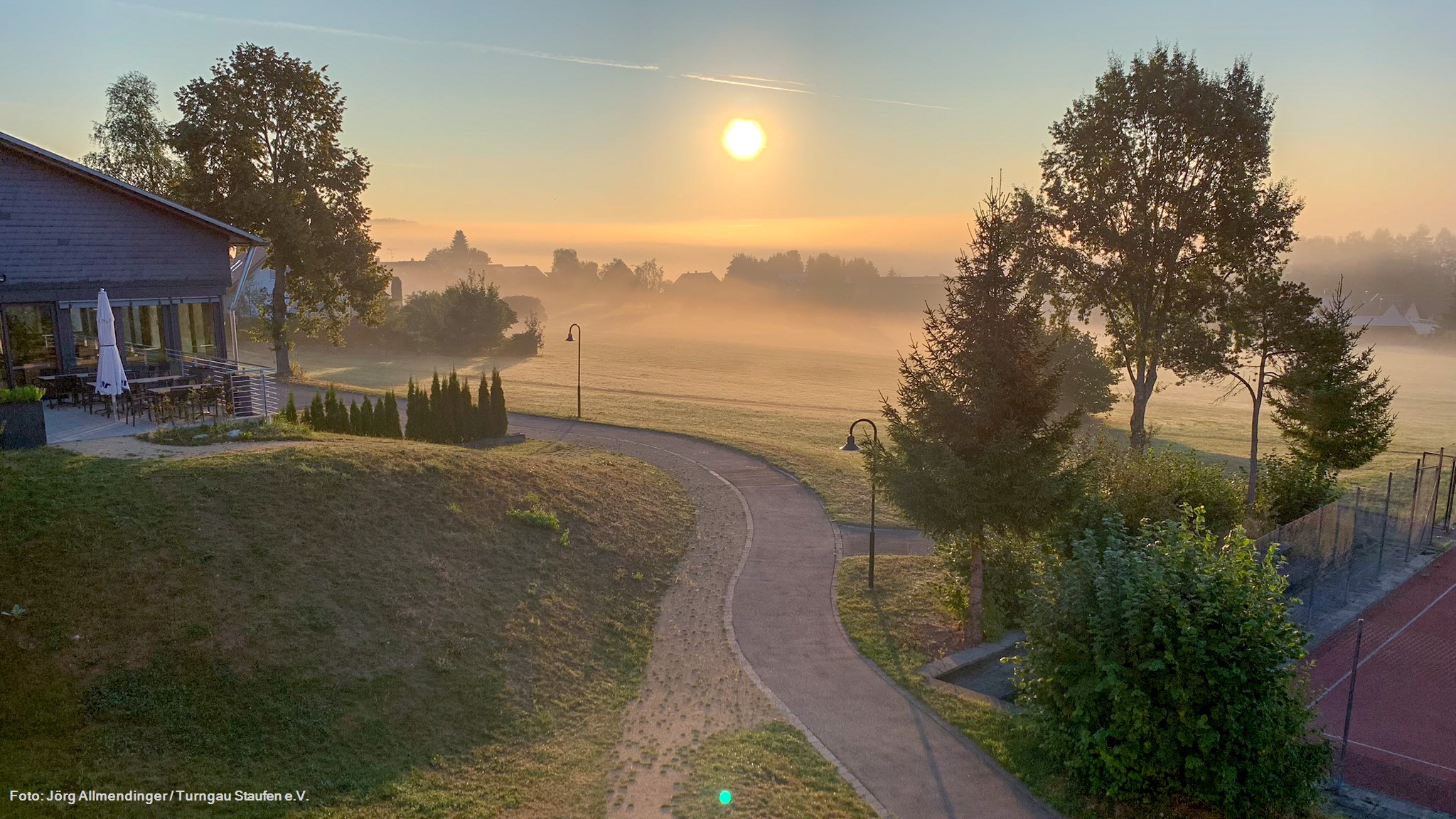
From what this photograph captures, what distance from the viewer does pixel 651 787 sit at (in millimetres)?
10742

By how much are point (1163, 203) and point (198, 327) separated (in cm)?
3314

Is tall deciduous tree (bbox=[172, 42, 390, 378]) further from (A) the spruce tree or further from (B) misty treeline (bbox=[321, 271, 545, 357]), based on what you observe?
(B) misty treeline (bbox=[321, 271, 545, 357])

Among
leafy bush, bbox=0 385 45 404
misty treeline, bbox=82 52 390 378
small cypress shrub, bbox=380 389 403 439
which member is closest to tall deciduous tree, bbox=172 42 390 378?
misty treeline, bbox=82 52 390 378

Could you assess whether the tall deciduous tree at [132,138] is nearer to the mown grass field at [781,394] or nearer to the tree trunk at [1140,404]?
the mown grass field at [781,394]

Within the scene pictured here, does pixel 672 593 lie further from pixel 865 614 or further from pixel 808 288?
pixel 808 288

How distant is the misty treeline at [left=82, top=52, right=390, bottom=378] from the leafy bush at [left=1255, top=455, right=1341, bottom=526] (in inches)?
1588

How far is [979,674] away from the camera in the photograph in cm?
1528

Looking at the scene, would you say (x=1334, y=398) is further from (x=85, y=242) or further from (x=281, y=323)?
(x=281, y=323)

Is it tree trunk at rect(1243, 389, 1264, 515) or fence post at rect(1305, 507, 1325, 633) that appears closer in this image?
fence post at rect(1305, 507, 1325, 633)

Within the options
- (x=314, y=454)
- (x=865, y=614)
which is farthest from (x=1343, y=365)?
(x=314, y=454)

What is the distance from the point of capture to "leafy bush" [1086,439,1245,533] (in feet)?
59.8

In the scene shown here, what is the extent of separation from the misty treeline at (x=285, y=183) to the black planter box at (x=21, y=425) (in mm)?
23403

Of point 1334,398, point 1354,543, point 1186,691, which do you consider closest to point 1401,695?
point 1186,691

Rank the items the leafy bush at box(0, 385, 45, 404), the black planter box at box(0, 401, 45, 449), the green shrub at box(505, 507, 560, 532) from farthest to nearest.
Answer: the green shrub at box(505, 507, 560, 532)
the leafy bush at box(0, 385, 45, 404)
the black planter box at box(0, 401, 45, 449)
